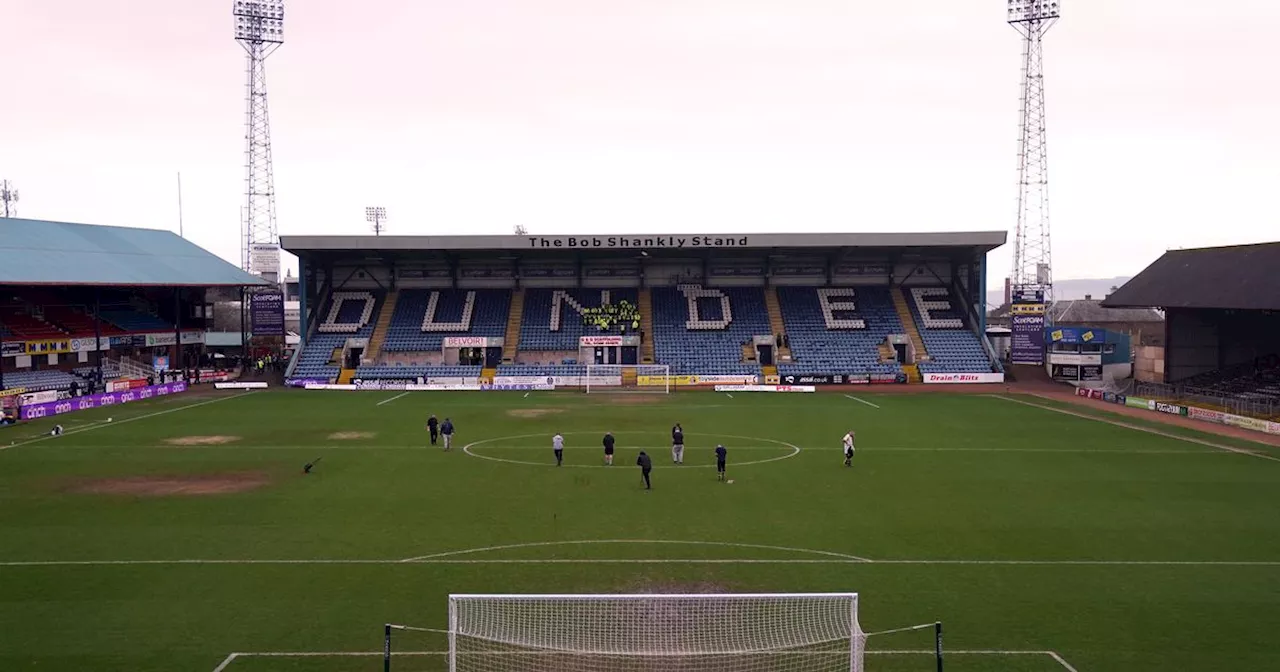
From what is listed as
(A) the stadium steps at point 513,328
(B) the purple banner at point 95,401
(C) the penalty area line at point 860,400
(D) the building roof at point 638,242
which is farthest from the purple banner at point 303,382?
(C) the penalty area line at point 860,400

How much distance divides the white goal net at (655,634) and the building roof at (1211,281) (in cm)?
4012

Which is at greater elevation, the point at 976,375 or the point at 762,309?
the point at 762,309

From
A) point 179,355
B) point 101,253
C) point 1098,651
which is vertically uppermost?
point 101,253

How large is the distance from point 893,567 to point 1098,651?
491 centimetres

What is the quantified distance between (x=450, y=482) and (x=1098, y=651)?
64.3 feet

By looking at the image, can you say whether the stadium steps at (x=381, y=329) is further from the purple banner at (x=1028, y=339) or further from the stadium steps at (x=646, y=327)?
the purple banner at (x=1028, y=339)

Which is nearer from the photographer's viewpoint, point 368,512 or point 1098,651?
point 1098,651

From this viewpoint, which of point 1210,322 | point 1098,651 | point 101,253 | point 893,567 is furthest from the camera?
point 101,253

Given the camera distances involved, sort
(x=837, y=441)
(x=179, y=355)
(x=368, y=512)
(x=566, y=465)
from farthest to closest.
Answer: (x=179, y=355) → (x=837, y=441) → (x=566, y=465) → (x=368, y=512)

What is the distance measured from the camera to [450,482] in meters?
27.5

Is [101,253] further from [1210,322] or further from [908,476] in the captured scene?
[1210,322]

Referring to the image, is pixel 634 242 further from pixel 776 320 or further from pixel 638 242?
pixel 776 320

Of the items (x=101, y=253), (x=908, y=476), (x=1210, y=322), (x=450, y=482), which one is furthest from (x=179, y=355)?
(x=1210, y=322)

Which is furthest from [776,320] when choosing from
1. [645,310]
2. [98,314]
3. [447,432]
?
[98,314]
